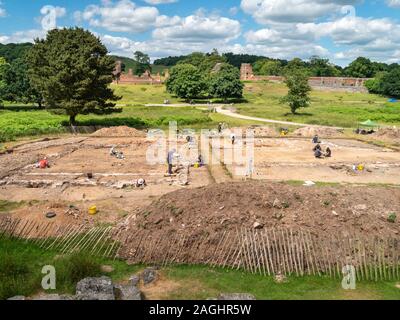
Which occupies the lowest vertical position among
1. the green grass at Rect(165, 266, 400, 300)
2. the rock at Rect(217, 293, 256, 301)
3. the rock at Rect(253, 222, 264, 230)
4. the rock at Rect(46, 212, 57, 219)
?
the green grass at Rect(165, 266, 400, 300)

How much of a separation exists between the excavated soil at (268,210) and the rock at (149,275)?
1788mm

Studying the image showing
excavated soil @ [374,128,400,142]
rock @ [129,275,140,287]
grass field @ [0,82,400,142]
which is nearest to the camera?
rock @ [129,275,140,287]

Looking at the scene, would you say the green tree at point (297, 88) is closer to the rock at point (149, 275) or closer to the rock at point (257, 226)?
the rock at point (257, 226)

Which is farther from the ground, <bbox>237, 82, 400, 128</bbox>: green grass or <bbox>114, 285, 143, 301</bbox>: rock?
Result: <bbox>237, 82, 400, 128</bbox>: green grass

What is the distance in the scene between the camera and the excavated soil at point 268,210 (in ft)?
41.3

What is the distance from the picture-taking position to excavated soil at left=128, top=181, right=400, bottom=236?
12.6m

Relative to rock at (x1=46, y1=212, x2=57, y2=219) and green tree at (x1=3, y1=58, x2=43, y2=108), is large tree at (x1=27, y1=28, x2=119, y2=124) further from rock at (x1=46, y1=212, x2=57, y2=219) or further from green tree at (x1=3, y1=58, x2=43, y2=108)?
rock at (x1=46, y1=212, x2=57, y2=219)

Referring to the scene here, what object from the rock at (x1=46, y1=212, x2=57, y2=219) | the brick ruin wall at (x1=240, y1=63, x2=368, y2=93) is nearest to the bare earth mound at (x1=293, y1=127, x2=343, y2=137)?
the rock at (x1=46, y1=212, x2=57, y2=219)

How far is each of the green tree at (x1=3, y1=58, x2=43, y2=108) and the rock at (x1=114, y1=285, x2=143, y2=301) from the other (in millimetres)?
47803

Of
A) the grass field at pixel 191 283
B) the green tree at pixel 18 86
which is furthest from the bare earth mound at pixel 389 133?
the green tree at pixel 18 86

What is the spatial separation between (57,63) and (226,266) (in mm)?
27381

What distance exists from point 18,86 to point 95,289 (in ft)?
163

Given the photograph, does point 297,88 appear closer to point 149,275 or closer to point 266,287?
point 266,287
